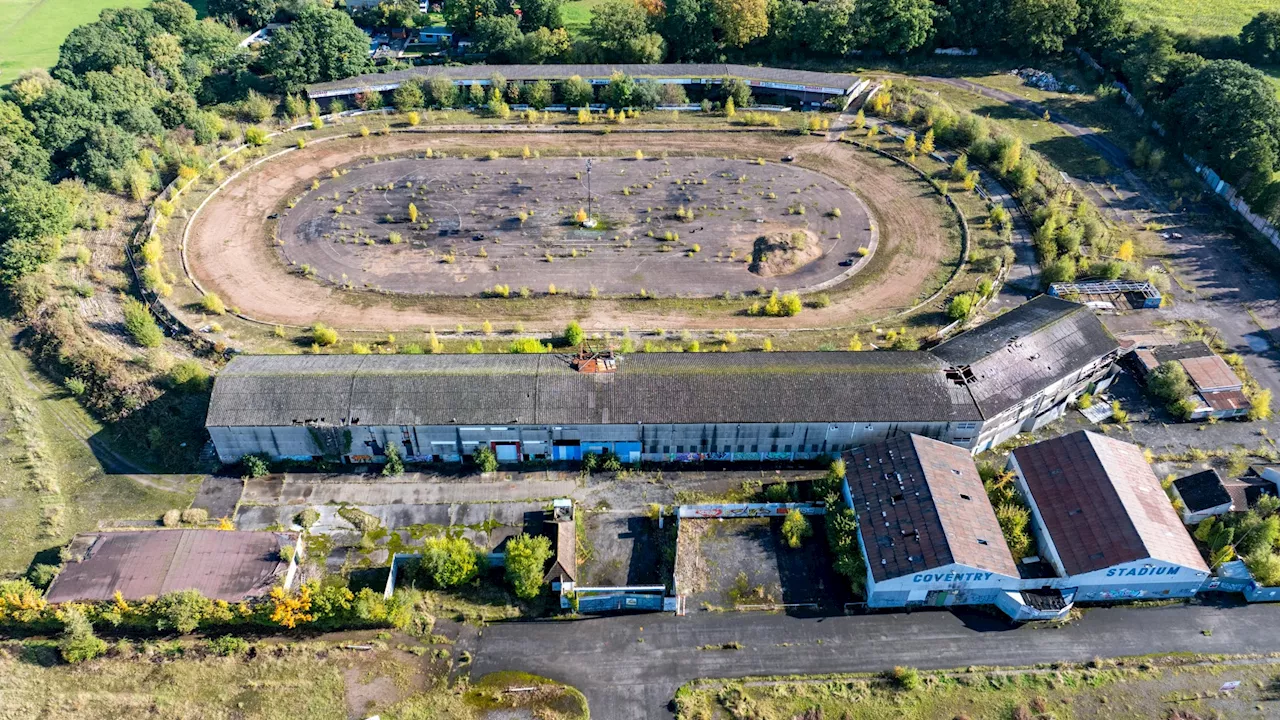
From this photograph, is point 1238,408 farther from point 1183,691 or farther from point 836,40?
point 836,40

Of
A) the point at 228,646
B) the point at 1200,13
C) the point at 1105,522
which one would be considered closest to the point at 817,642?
the point at 1105,522

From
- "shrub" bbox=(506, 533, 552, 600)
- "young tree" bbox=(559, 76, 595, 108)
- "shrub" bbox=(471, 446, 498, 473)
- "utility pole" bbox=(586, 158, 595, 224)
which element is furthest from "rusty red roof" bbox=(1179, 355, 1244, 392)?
"young tree" bbox=(559, 76, 595, 108)

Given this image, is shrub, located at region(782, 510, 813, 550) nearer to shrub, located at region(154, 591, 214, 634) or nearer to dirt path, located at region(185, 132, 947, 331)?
dirt path, located at region(185, 132, 947, 331)

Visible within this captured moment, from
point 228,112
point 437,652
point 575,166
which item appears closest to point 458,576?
point 437,652

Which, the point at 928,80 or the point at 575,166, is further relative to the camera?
the point at 928,80

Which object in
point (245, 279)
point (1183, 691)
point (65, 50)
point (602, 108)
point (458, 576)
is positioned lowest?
point (1183, 691)

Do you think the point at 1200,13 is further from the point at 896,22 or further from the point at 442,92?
the point at 442,92

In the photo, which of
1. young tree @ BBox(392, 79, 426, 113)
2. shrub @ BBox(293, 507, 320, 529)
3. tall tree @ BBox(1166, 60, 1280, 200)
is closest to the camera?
shrub @ BBox(293, 507, 320, 529)
